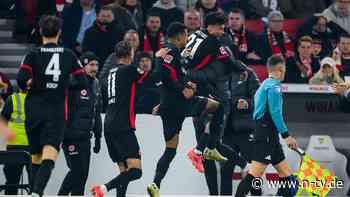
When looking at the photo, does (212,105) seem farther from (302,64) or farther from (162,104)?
(302,64)

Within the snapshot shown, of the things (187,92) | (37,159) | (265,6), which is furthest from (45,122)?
(265,6)

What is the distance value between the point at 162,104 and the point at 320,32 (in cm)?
510

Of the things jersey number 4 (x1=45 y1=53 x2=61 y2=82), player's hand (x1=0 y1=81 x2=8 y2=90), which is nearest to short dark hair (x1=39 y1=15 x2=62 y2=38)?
jersey number 4 (x1=45 y1=53 x2=61 y2=82)

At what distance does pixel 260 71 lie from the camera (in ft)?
59.6

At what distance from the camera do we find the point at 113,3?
1895cm

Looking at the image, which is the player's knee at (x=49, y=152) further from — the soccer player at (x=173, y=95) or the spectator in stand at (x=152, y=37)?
the spectator in stand at (x=152, y=37)

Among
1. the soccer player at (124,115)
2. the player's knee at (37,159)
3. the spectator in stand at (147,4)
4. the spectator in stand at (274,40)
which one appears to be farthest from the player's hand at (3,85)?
the spectator in stand at (274,40)

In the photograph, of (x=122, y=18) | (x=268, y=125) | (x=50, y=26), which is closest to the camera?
(x=50, y=26)

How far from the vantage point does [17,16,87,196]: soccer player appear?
13.2 metres

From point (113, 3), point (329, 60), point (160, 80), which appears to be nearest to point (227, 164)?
point (160, 80)

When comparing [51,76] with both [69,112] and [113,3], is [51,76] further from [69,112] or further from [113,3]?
[113,3]

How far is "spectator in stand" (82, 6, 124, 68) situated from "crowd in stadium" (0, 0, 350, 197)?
15 millimetres

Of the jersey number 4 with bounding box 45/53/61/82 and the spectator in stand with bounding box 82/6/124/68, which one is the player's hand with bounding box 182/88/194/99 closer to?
the jersey number 4 with bounding box 45/53/61/82

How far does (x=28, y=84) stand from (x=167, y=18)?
18.4 ft
